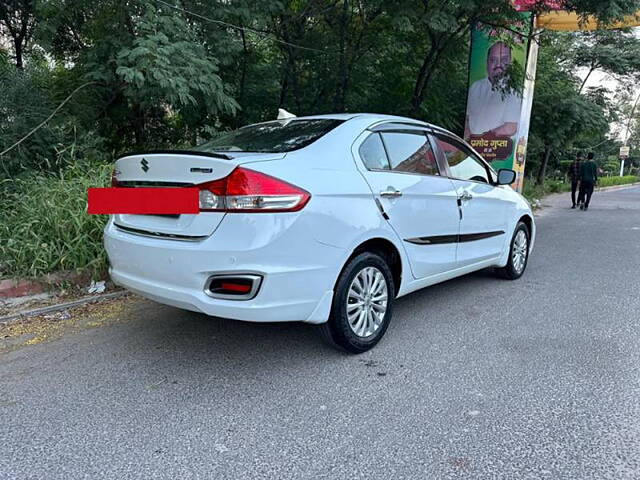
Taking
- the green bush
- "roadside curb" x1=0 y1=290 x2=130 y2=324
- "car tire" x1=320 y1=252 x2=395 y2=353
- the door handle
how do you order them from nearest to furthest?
"car tire" x1=320 y1=252 x2=395 y2=353
the door handle
"roadside curb" x1=0 y1=290 x2=130 y2=324
the green bush

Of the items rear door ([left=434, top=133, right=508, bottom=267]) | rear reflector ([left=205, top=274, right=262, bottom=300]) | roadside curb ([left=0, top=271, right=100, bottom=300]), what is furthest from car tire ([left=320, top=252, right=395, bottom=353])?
roadside curb ([left=0, top=271, right=100, bottom=300])

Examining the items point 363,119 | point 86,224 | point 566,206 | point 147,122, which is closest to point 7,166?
point 86,224

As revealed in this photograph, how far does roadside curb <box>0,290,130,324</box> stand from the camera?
13.3ft

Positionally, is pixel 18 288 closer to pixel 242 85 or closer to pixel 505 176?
pixel 505 176

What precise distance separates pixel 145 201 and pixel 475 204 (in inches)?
116

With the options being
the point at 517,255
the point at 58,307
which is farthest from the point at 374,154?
the point at 58,307

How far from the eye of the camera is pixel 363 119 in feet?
12.1

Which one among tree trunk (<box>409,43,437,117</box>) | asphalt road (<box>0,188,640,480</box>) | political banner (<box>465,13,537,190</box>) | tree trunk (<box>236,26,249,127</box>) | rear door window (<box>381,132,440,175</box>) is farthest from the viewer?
political banner (<box>465,13,537,190</box>)

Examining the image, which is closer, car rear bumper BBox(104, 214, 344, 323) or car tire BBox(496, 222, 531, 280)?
car rear bumper BBox(104, 214, 344, 323)

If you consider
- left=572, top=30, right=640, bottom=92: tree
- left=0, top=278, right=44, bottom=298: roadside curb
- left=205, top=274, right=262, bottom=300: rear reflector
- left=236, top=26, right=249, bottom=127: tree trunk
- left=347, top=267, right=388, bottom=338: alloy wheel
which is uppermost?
left=572, top=30, right=640, bottom=92: tree

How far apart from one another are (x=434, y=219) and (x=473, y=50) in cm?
814

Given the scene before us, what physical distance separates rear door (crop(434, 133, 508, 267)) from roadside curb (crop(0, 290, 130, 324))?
326 cm

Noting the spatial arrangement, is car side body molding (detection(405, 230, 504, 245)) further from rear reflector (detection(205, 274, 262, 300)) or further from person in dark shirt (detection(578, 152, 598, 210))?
person in dark shirt (detection(578, 152, 598, 210))

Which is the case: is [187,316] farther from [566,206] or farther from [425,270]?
[566,206]
